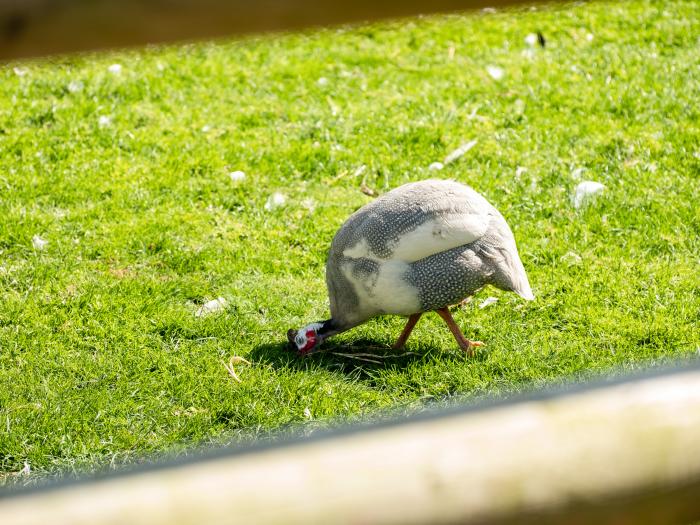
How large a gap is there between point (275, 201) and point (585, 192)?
5.61 feet

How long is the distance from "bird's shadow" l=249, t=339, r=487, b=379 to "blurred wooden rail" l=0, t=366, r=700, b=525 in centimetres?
331

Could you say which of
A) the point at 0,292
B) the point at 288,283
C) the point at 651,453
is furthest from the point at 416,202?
the point at 651,453

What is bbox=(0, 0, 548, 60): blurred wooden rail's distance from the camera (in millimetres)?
745

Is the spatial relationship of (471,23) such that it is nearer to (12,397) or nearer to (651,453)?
(12,397)

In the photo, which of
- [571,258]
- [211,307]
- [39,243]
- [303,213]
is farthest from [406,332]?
[39,243]

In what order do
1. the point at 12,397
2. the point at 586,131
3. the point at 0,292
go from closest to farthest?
1. the point at 12,397
2. the point at 0,292
3. the point at 586,131

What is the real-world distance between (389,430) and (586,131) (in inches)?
218

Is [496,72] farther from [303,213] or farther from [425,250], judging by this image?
[425,250]

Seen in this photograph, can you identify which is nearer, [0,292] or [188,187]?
[0,292]

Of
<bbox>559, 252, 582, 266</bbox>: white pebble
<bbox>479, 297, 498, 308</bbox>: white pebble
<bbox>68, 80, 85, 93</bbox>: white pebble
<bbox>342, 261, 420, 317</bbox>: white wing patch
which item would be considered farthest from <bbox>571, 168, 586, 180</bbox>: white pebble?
<bbox>68, 80, 85, 93</bbox>: white pebble

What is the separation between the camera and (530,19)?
7617 millimetres

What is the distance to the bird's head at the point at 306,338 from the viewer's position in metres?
4.15

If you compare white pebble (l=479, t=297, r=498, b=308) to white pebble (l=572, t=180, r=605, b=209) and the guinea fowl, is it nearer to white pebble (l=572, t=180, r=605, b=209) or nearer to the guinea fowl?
the guinea fowl

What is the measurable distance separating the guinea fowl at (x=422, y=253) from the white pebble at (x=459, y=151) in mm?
1718
